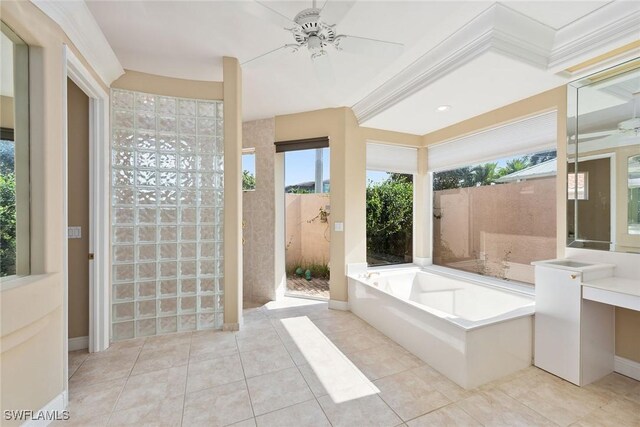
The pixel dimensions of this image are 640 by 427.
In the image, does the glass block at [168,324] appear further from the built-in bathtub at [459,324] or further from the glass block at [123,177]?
the built-in bathtub at [459,324]

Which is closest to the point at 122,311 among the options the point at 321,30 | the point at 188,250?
the point at 188,250

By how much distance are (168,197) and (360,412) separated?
262cm

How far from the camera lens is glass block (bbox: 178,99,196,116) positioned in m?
2.89

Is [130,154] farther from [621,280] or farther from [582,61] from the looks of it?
[621,280]

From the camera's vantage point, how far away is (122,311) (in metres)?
2.68

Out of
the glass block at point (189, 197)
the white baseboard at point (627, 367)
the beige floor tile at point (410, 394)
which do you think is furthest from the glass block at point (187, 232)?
the white baseboard at point (627, 367)

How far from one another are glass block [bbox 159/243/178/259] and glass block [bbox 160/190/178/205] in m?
0.45

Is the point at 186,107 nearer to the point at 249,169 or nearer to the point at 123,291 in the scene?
the point at 249,169

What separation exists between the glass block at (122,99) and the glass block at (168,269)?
1646 millimetres

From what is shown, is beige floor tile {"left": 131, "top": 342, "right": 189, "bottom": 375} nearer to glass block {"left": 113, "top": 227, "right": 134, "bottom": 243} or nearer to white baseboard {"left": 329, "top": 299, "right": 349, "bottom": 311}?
glass block {"left": 113, "top": 227, "right": 134, "bottom": 243}

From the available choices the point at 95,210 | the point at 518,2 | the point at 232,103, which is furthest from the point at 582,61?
the point at 95,210

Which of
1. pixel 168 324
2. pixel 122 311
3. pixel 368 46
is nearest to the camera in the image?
pixel 368 46

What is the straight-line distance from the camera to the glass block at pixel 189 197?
2885 millimetres

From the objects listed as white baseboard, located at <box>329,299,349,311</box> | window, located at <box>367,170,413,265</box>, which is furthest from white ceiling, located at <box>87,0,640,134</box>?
white baseboard, located at <box>329,299,349,311</box>
